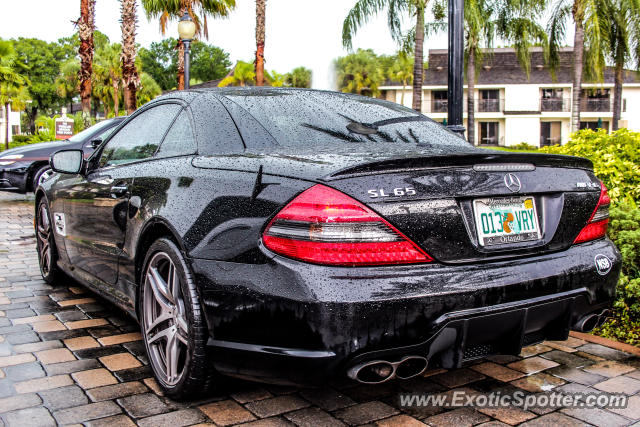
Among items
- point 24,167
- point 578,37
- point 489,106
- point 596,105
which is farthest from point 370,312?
point 596,105

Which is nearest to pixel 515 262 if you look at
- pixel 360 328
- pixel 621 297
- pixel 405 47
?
pixel 360 328

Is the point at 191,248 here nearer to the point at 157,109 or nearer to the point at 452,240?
the point at 452,240

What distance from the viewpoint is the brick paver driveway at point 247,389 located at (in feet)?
8.80

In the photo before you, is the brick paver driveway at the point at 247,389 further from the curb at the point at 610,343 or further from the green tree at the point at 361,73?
the green tree at the point at 361,73

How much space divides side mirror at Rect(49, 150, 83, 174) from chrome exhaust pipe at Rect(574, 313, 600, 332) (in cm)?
316

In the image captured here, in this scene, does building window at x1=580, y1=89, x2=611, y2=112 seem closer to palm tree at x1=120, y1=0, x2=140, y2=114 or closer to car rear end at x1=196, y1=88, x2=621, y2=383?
palm tree at x1=120, y1=0, x2=140, y2=114

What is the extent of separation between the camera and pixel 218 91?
3311mm

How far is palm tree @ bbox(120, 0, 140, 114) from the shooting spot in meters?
16.3

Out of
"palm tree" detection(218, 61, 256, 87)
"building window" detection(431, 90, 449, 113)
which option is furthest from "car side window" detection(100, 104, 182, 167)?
"building window" detection(431, 90, 449, 113)

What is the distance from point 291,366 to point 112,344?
183 cm

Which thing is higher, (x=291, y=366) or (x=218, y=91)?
(x=218, y=91)

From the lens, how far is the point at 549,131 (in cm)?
5497

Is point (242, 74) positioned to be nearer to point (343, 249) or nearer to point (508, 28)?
point (508, 28)

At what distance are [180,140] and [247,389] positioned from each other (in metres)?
1.31
